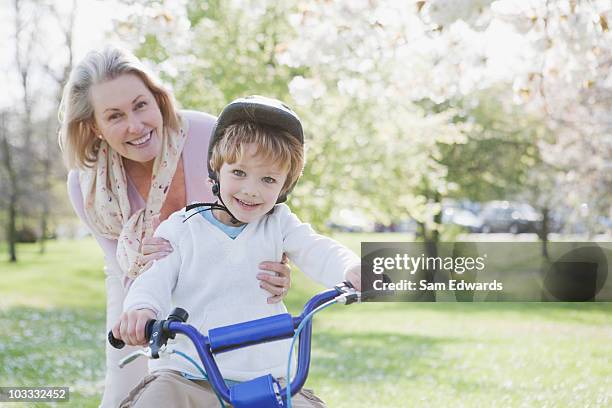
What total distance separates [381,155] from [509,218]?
22.7m

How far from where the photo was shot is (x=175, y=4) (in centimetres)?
1530

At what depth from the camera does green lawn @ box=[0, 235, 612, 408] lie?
6398 mm

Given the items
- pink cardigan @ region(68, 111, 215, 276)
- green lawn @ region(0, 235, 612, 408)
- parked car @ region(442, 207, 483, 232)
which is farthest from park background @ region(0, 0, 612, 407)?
parked car @ region(442, 207, 483, 232)

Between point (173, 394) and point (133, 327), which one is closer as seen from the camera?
point (133, 327)

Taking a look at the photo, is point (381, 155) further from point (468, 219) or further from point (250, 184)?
point (468, 219)

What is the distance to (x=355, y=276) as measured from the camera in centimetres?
263

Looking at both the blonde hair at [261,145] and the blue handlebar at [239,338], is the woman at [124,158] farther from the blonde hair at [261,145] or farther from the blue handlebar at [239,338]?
the blue handlebar at [239,338]

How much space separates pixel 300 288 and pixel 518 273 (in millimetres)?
15344

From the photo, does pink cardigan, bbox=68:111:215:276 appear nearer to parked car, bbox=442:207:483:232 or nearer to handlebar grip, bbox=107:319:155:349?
handlebar grip, bbox=107:319:155:349

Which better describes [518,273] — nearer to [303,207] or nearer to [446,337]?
[446,337]

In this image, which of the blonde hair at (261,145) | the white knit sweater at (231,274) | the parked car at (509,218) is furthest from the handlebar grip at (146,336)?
the parked car at (509,218)

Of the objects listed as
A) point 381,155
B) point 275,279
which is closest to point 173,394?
point 275,279

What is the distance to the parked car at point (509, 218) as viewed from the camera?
3734 cm

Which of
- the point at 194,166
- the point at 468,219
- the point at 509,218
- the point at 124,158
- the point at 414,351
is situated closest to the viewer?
the point at 194,166
